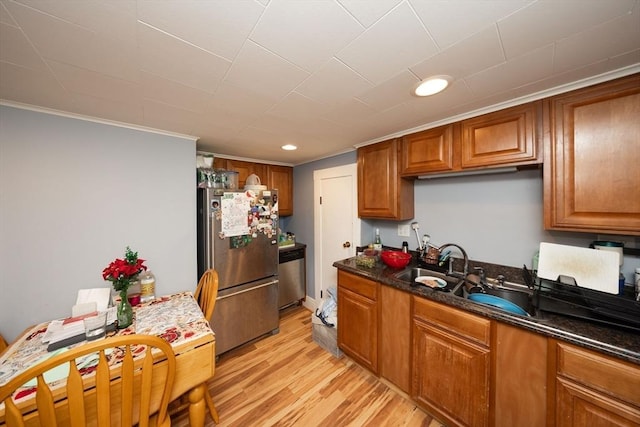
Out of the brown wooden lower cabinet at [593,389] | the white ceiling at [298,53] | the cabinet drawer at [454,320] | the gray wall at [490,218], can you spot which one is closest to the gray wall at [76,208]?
the white ceiling at [298,53]

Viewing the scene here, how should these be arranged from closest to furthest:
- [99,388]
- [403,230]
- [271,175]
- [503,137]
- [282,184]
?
[99,388], [503,137], [403,230], [271,175], [282,184]

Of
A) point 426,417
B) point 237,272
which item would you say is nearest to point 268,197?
point 237,272

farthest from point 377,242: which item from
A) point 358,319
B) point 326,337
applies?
point 326,337

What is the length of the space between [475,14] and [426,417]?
2274 millimetres

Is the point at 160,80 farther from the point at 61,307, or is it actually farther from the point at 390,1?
the point at 61,307

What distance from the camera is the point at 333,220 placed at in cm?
276

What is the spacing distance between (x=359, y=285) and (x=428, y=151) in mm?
1286

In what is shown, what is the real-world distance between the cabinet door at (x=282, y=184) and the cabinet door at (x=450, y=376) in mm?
2344

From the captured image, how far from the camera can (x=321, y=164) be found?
9.66 feet

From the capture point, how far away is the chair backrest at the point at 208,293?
1517 millimetres

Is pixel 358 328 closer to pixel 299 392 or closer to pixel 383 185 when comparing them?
pixel 299 392

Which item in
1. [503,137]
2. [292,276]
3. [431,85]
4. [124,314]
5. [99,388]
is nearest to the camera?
[99,388]

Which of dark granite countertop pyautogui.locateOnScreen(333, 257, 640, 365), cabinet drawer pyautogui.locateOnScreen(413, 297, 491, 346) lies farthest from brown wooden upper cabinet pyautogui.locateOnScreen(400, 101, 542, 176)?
cabinet drawer pyautogui.locateOnScreen(413, 297, 491, 346)

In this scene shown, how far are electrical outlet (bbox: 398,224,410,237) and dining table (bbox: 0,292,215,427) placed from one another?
1.92 meters
